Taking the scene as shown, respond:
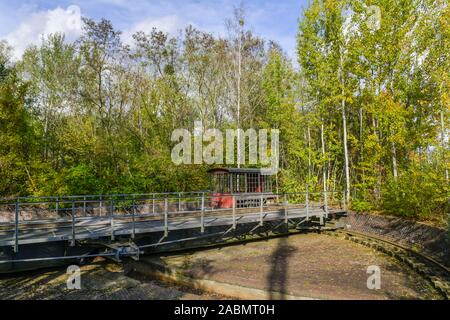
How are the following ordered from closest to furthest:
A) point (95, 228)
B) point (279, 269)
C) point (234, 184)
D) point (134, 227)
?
point (134, 227), point (95, 228), point (279, 269), point (234, 184)

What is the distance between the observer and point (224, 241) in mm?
17641

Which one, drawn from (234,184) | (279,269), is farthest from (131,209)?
(279,269)

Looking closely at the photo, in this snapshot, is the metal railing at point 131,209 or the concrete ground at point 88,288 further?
the metal railing at point 131,209

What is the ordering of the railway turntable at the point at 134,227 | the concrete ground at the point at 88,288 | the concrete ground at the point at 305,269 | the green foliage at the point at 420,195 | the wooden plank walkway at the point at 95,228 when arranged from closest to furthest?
the concrete ground at the point at 88,288
the concrete ground at the point at 305,269
the wooden plank walkway at the point at 95,228
the railway turntable at the point at 134,227
the green foliage at the point at 420,195

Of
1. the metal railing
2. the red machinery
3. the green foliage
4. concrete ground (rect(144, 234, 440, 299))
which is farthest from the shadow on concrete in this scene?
the green foliage

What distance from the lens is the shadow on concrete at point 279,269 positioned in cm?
1012

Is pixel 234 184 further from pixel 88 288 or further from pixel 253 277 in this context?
pixel 88 288

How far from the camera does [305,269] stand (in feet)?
44.1

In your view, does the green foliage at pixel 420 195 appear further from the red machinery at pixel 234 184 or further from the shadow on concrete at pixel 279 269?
the red machinery at pixel 234 184

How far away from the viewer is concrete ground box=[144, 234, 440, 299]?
10758mm

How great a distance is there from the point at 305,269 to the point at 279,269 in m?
1.00

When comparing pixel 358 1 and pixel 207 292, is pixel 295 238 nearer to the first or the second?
pixel 207 292

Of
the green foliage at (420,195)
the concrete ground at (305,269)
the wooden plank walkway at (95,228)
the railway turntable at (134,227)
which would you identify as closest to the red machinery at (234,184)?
the railway turntable at (134,227)

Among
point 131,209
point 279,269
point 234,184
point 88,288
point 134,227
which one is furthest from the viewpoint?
point 234,184
